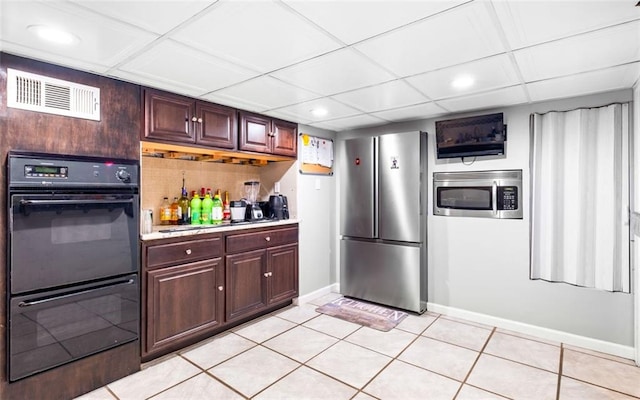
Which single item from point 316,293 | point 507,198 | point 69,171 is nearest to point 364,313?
point 316,293

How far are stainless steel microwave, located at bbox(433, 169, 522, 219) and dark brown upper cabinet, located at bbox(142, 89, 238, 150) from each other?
2292 millimetres

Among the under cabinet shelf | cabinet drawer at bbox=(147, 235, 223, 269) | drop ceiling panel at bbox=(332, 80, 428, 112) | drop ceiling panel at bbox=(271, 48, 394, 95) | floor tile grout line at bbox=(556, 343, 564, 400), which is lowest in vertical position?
floor tile grout line at bbox=(556, 343, 564, 400)

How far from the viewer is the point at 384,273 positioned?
12.9 feet

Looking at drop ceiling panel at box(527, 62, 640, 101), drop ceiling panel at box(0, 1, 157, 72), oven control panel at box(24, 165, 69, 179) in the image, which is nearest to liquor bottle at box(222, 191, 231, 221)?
oven control panel at box(24, 165, 69, 179)

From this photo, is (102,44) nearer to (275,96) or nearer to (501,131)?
(275,96)

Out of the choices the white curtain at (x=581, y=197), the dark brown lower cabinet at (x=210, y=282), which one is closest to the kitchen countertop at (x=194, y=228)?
the dark brown lower cabinet at (x=210, y=282)

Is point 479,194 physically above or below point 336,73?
below

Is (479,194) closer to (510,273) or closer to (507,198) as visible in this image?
(507,198)

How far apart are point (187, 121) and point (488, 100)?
2.71 meters

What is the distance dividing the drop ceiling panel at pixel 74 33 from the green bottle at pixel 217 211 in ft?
5.28

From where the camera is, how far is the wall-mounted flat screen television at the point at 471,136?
3.27m

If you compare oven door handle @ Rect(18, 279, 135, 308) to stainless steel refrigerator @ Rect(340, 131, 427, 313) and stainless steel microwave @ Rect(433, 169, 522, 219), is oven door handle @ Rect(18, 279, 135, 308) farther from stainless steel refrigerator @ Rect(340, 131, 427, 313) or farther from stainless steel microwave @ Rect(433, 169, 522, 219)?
stainless steel microwave @ Rect(433, 169, 522, 219)

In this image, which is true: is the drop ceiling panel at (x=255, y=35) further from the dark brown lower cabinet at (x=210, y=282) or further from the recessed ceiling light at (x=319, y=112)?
the dark brown lower cabinet at (x=210, y=282)

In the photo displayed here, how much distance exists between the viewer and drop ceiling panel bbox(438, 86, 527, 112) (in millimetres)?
2846
